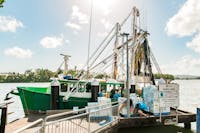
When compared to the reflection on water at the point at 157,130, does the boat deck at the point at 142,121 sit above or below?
above

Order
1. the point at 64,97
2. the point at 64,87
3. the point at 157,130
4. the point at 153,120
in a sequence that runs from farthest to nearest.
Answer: the point at 64,87 → the point at 64,97 → the point at 157,130 → the point at 153,120

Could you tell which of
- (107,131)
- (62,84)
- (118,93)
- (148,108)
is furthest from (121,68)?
(107,131)

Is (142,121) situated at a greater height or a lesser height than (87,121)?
lesser

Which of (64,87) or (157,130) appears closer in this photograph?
(157,130)

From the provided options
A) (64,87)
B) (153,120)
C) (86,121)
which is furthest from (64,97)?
(86,121)

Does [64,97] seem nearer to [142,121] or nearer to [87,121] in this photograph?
[142,121]

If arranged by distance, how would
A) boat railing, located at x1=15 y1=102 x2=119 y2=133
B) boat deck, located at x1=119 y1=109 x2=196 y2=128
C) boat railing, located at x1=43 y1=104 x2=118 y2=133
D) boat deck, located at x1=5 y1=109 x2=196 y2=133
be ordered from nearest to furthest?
boat railing, located at x1=15 y1=102 x2=119 y2=133
boat railing, located at x1=43 y1=104 x2=118 y2=133
boat deck, located at x1=5 y1=109 x2=196 y2=133
boat deck, located at x1=119 y1=109 x2=196 y2=128

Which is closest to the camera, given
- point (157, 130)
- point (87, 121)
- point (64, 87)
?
point (87, 121)

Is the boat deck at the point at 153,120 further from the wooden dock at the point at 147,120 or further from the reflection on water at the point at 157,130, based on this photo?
the reflection on water at the point at 157,130

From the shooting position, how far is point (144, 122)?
13.7 meters

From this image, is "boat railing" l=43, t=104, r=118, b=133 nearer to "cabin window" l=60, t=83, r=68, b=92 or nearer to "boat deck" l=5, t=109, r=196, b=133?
"boat deck" l=5, t=109, r=196, b=133

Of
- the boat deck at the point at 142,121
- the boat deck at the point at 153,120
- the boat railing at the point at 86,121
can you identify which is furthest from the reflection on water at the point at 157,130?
the boat railing at the point at 86,121

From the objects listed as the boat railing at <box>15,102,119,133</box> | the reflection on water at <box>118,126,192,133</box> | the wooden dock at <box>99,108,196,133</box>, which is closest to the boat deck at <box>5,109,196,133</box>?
the wooden dock at <box>99,108,196,133</box>

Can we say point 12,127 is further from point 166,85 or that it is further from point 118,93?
point 166,85
